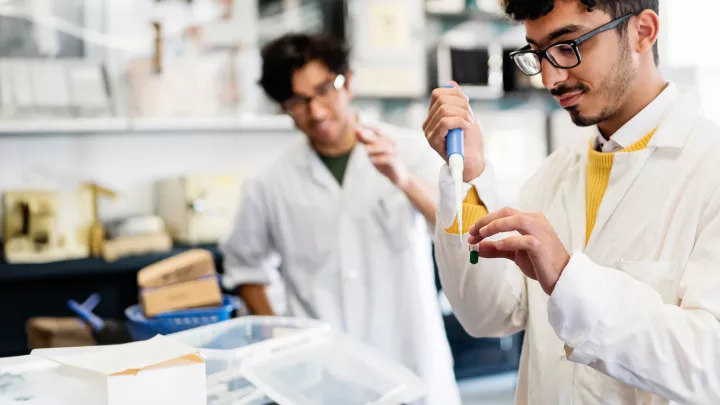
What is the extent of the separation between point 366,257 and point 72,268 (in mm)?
1326

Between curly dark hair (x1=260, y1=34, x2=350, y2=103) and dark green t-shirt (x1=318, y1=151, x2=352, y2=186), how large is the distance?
0.26 m

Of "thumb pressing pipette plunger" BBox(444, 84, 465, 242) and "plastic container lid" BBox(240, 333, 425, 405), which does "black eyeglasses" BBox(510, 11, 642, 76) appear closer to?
"thumb pressing pipette plunger" BBox(444, 84, 465, 242)

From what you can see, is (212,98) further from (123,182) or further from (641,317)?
(641,317)

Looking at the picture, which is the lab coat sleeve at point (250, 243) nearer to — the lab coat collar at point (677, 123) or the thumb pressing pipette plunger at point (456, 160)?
the thumb pressing pipette plunger at point (456, 160)

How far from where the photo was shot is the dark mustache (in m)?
1.22

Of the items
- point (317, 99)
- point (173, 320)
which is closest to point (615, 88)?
point (317, 99)

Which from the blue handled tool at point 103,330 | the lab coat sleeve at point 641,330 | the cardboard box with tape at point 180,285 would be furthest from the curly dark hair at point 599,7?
the blue handled tool at point 103,330

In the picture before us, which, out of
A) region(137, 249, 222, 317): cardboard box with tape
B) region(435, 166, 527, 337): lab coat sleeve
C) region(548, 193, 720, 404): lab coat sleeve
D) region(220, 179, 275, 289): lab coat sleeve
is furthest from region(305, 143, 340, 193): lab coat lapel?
region(548, 193, 720, 404): lab coat sleeve

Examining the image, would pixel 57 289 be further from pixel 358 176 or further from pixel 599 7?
pixel 599 7

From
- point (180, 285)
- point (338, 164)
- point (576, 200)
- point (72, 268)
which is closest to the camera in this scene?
point (576, 200)

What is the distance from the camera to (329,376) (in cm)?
117

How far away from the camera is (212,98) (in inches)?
127

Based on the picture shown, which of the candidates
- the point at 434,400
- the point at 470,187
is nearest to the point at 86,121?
the point at 434,400

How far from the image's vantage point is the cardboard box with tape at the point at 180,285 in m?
1.91
